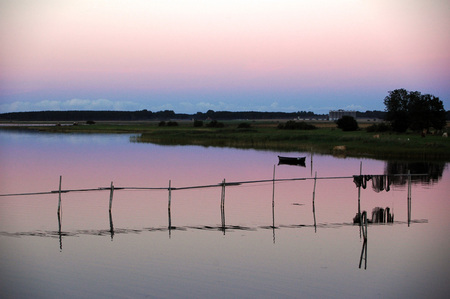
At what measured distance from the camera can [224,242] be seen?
2377 centimetres

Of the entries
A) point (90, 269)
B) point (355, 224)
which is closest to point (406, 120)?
point (355, 224)

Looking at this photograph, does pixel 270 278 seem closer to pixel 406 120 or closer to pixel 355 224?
pixel 355 224

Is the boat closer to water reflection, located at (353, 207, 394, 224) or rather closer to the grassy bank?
the grassy bank

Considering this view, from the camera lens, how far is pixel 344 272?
1966 centimetres

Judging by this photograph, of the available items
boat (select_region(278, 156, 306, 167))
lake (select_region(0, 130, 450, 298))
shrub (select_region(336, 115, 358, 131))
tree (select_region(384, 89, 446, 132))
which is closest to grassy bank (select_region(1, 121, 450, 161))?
tree (select_region(384, 89, 446, 132))

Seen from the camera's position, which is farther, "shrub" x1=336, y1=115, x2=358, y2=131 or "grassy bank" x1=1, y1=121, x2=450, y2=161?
"shrub" x1=336, y1=115, x2=358, y2=131

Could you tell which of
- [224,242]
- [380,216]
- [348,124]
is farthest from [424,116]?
[224,242]

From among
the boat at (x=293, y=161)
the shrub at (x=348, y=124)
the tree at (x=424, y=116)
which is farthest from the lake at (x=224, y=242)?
the shrub at (x=348, y=124)

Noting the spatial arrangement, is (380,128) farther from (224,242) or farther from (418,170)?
(224,242)

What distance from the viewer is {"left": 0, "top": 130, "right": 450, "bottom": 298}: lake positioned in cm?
1834

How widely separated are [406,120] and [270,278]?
7000 cm

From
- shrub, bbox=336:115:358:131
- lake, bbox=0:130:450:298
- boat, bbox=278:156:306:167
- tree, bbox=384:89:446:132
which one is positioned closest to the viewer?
lake, bbox=0:130:450:298

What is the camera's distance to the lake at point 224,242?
60.2 feet

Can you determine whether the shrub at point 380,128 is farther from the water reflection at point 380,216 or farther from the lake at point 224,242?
the water reflection at point 380,216
